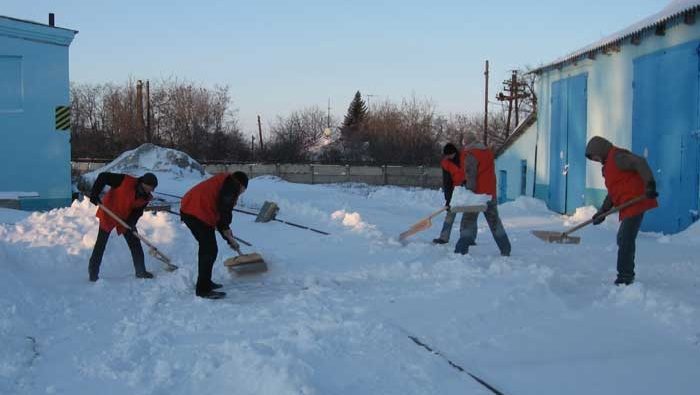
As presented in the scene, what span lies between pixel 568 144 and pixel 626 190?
9576mm

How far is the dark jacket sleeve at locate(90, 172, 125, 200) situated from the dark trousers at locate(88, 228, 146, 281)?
535 mm

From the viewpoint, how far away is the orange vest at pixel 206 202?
6520 mm

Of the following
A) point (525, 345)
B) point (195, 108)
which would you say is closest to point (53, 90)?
point (525, 345)

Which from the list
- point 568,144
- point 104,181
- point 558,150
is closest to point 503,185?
point 558,150

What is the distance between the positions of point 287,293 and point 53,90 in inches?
435

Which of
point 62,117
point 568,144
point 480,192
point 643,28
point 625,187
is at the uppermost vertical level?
point 643,28

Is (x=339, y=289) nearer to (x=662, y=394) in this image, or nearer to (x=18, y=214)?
(x=662, y=394)

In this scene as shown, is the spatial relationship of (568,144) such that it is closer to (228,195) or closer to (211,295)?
(228,195)

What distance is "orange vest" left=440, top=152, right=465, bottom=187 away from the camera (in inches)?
335

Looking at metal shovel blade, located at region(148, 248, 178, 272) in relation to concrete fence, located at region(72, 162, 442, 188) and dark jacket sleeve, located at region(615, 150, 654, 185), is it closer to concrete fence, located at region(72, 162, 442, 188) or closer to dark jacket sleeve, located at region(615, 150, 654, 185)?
dark jacket sleeve, located at region(615, 150, 654, 185)

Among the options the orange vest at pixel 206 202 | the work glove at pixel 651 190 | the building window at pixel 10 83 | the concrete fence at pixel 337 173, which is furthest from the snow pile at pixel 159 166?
the work glove at pixel 651 190

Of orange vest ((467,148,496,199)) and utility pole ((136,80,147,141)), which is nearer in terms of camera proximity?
orange vest ((467,148,496,199))

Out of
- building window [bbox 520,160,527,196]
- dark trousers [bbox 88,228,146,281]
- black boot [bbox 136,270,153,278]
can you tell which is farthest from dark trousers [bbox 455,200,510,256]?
building window [bbox 520,160,527,196]

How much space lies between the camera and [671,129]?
11.0 metres
